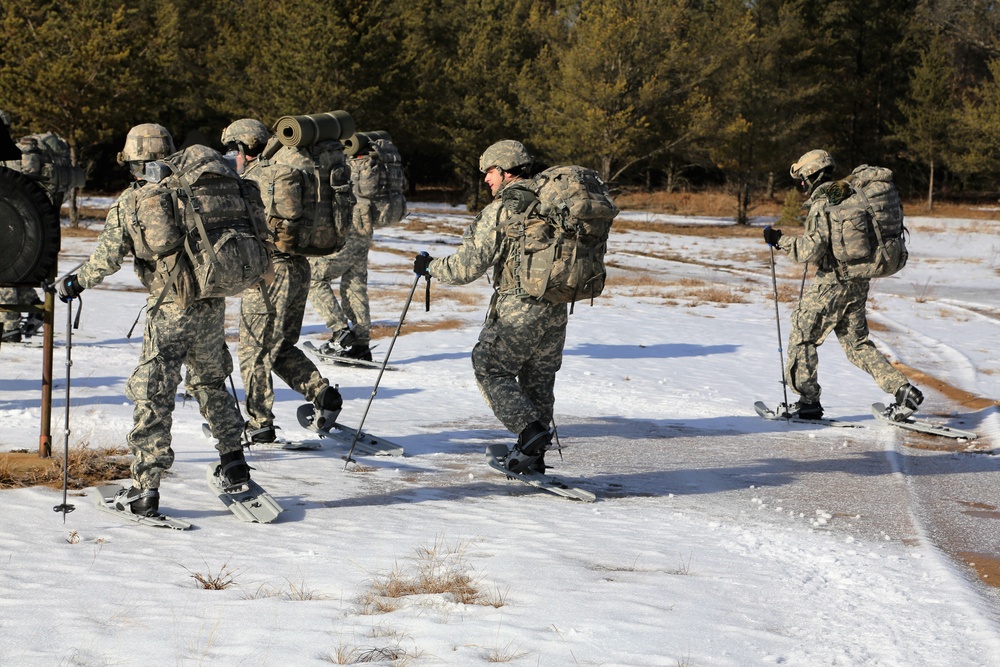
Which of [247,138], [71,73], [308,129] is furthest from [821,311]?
[71,73]

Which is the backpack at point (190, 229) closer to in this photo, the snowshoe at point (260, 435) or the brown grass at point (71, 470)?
the brown grass at point (71, 470)

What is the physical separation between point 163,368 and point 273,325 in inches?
82.1

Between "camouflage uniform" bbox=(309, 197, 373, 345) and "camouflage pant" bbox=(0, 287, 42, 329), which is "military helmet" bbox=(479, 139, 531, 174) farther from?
"camouflage pant" bbox=(0, 287, 42, 329)

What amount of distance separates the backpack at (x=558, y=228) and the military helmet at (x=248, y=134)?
98.9 inches

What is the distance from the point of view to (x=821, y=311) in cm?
1004

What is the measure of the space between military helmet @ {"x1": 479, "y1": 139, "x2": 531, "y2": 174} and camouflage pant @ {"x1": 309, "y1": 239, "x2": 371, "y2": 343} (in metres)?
5.24

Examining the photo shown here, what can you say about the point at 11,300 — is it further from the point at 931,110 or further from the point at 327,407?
the point at 931,110

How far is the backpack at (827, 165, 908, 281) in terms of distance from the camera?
9.62 metres

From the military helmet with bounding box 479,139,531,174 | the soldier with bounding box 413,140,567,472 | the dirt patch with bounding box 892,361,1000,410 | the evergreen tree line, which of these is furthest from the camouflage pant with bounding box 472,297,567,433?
the evergreen tree line

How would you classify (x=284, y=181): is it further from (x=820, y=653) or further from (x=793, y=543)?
(x=820, y=653)

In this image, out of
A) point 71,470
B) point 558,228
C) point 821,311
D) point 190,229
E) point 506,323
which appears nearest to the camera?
point 190,229

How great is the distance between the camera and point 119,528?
596 centimetres

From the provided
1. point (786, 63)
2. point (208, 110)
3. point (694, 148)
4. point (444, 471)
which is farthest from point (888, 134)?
point (444, 471)

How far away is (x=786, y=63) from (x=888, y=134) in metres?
7.76
